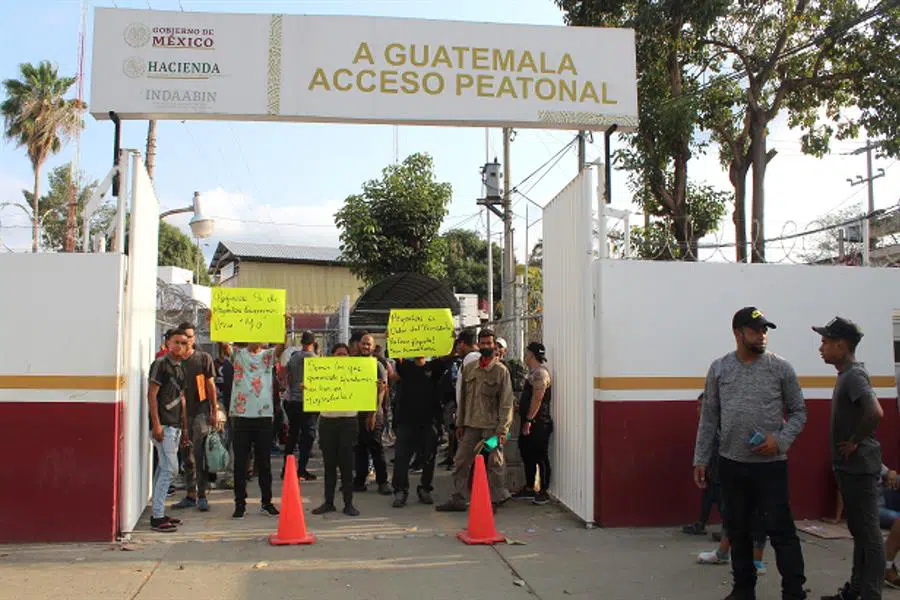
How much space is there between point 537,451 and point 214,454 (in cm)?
348

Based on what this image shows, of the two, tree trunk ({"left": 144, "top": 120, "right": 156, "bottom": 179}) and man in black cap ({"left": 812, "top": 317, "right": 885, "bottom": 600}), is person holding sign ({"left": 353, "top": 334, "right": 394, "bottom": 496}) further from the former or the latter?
tree trunk ({"left": 144, "top": 120, "right": 156, "bottom": 179})

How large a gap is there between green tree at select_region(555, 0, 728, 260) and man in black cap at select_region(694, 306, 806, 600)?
987 centimetres

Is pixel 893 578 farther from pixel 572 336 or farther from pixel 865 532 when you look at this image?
pixel 572 336

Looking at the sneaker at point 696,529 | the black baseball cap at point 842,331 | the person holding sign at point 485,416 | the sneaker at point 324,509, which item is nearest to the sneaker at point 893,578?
the sneaker at point 696,529

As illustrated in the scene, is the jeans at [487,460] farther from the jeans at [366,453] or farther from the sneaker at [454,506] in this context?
the jeans at [366,453]

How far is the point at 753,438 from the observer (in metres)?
4.91

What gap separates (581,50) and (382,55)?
1921 millimetres

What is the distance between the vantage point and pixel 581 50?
7.59 metres

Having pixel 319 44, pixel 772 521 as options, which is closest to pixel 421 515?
pixel 772 521

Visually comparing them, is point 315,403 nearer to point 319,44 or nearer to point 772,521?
point 319,44

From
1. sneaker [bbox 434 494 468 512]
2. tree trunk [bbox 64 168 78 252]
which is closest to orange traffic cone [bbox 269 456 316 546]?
sneaker [bbox 434 494 468 512]

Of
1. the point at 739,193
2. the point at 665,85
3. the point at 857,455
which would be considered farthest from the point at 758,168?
the point at 857,455

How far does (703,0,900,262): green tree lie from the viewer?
15.9 meters

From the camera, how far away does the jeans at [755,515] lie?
4832mm
